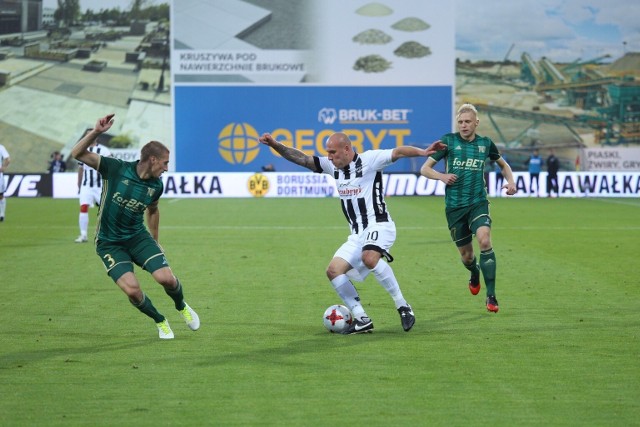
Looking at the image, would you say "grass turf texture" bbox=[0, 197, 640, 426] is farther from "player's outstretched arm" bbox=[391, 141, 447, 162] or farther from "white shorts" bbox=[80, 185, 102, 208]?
"white shorts" bbox=[80, 185, 102, 208]

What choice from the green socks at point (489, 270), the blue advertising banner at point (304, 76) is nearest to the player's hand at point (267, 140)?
the green socks at point (489, 270)

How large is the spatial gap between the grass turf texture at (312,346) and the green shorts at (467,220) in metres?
0.86

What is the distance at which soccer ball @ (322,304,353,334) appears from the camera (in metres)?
11.0

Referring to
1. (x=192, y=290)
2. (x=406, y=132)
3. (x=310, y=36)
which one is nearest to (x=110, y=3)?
(x=310, y=36)

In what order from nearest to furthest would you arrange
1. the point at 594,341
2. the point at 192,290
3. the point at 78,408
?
1. the point at 78,408
2. the point at 594,341
3. the point at 192,290

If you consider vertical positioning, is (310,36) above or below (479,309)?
above

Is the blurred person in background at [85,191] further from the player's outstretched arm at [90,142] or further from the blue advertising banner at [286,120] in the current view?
the blue advertising banner at [286,120]

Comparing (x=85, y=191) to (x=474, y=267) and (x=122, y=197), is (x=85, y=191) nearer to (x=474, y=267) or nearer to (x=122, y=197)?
(x=474, y=267)

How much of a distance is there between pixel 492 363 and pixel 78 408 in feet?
11.8

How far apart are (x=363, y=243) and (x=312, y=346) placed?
1.40 m

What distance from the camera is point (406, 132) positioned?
5819 cm


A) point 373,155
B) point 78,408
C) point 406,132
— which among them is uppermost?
point 406,132

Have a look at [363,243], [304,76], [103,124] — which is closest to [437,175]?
[363,243]

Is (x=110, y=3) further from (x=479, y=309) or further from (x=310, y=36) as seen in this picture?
(x=479, y=309)
